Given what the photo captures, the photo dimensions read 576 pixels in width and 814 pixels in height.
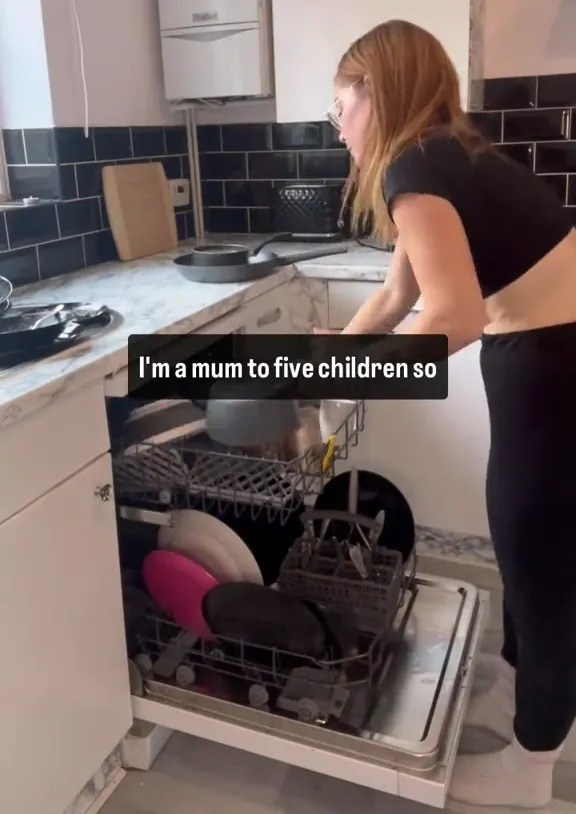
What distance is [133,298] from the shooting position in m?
1.67

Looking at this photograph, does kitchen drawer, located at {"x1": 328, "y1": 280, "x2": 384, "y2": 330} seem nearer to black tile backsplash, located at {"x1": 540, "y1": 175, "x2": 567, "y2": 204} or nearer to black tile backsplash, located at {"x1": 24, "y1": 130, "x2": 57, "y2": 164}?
black tile backsplash, located at {"x1": 540, "y1": 175, "x2": 567, "y2": 204}

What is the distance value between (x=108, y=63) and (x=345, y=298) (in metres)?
0.90

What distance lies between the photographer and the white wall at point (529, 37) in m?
2.07

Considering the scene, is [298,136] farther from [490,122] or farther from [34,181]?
[34,181]

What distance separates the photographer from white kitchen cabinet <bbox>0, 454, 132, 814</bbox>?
1.10 meters

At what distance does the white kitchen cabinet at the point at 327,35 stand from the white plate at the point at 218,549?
1.21 metres

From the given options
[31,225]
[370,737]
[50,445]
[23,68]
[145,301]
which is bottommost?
[370,737]

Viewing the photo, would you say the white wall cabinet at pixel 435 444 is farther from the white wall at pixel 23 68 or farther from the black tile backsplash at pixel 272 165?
the white wall at pixel 23 68

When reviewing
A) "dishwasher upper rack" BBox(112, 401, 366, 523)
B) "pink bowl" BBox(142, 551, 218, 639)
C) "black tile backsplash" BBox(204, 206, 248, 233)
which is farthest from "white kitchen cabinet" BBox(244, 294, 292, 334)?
"black tile backsplash" BBox(204, 206, 248, 233)

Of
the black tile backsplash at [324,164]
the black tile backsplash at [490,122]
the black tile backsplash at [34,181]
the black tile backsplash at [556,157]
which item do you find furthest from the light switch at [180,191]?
the black tile backsplash at [556,157]

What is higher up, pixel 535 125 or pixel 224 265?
pixel 535 125

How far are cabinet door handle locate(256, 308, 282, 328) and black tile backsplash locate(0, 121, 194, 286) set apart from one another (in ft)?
1.78

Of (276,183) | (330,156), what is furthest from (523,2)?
(276,183)

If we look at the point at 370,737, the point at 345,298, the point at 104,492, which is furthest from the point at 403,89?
the point at 370,737
